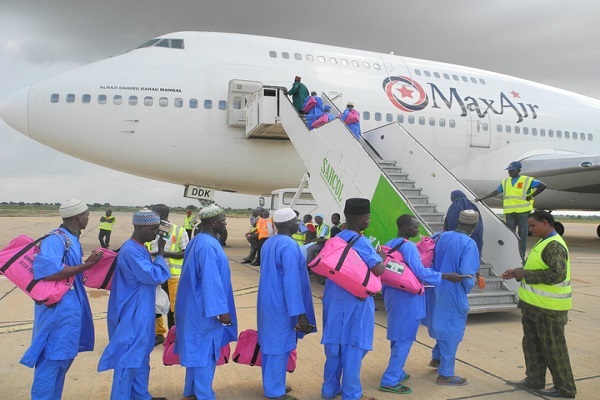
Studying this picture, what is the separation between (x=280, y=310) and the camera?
11.9 feet

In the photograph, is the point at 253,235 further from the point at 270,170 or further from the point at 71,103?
the point at 71,103

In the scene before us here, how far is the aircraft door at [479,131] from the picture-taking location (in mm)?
14219

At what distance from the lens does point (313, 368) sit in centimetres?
445

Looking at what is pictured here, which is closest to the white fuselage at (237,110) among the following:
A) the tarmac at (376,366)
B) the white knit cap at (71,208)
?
the tarmac at (376,366)

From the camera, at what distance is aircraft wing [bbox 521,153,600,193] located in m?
13.9

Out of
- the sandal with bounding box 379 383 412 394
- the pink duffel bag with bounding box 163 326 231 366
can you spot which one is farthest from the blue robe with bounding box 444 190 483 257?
the pink duffel bag with bounding box 163 326 231 366

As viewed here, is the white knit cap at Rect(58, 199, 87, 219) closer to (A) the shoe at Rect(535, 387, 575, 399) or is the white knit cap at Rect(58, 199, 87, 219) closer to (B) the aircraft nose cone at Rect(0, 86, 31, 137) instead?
(A) the shoe at Rect(535, 387, 575, 399)

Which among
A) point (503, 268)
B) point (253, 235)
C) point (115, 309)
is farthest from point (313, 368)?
point (253, 235)

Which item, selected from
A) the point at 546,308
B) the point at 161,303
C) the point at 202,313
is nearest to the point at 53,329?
the point at 202,313

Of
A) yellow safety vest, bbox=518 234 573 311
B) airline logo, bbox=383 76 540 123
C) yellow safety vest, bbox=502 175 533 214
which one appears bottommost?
yellow safety vest, bbox=518 234 573 311

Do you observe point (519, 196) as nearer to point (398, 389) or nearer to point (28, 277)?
point (398, 389)

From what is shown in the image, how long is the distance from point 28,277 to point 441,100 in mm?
12860

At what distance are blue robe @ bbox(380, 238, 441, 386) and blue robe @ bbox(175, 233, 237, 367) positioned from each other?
1.44m

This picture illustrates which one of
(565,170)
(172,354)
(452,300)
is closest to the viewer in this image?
(172,354)
